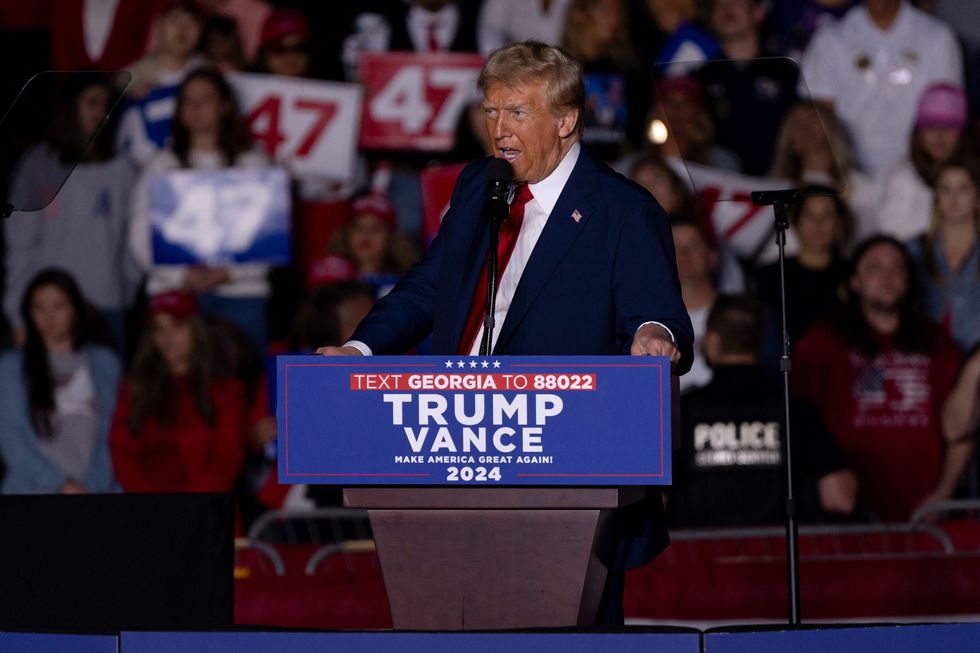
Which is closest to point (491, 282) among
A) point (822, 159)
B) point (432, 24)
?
point (822, 159)

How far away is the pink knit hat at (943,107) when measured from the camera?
328 inches

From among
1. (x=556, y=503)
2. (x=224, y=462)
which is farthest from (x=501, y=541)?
(x=224, y=462)

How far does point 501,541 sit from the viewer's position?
3416 mm

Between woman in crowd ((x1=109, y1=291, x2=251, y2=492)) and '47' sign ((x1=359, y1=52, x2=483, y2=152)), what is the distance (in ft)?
5.21

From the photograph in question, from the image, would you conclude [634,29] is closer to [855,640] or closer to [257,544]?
[257,544]

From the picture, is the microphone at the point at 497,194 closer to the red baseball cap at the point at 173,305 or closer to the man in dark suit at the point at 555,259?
the man in dark suit at the point at 555,259

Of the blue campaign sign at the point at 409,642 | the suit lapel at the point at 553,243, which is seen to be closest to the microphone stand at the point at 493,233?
the suit lapel at the point at 553,243

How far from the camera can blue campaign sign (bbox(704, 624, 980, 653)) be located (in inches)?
117

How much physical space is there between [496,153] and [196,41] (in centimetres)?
538

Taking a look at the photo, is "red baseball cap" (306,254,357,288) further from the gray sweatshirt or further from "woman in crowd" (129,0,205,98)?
"woman in crowd" (129,0,205,98)

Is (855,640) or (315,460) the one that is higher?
(315,460)

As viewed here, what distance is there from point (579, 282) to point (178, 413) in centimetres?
443

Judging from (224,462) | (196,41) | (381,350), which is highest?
(196,41)

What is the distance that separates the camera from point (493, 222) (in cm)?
360
